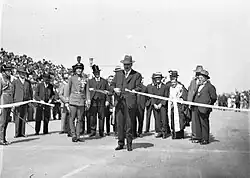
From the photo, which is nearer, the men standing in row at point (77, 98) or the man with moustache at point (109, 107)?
the men standing in row at point (77, 98)

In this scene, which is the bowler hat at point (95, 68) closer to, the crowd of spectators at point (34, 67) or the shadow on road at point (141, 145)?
the crowd of spectators at point (34, 67)

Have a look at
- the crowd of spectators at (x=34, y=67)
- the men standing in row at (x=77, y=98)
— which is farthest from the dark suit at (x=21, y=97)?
the men standing in row at (x=77, y=98)

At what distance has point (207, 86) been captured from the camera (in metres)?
6.61

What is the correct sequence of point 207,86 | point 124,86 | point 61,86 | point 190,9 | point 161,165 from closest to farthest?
point 161,165 < point 190,9 < point 124,86 < point 207,86 < point 61,86

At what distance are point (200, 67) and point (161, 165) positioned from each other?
1.74m

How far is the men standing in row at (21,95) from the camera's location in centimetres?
730

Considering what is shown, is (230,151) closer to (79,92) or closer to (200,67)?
(200,67)

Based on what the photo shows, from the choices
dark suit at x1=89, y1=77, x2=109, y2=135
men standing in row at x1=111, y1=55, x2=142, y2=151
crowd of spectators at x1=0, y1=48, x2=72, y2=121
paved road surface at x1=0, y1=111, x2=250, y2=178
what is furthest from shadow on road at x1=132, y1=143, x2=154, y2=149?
crowd of spectators at x1=0, y1=48, x2=72, y2=121

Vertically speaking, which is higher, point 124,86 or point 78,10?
point 78,10

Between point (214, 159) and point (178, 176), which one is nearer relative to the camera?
point (178, 176)

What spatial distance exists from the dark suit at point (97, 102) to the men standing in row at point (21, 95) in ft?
3.88

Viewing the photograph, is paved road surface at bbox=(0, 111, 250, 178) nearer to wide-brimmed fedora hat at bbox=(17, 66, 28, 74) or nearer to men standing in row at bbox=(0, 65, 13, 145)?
men standing in row at bbox=(0, 65, 13, 145)

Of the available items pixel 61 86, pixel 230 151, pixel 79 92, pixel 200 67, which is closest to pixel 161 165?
pixel 230 151

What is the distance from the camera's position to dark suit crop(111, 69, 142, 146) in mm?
6129
